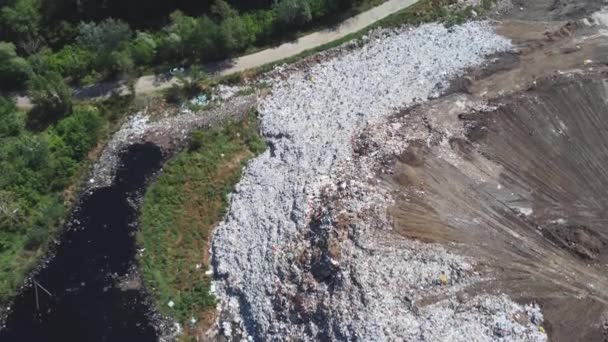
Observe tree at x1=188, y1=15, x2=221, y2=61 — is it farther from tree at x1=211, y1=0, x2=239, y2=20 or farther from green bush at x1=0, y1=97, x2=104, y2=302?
green bush at x1=0, y1=97, x2=104, y2=302

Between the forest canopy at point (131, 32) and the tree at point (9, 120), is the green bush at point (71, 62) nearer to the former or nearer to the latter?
the forest canopy at point (131, 32)

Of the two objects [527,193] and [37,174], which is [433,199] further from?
[37,174]

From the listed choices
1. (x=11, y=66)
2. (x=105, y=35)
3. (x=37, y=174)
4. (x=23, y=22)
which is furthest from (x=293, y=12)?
(x=37, y=174)

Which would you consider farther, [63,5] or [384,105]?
[63,5]

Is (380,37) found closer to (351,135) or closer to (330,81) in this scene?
(330,81)

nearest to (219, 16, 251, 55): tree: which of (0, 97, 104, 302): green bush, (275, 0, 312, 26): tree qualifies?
(275, 0, 312, 26): tree

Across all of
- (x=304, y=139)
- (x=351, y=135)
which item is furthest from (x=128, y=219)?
(x=351, y=135)
